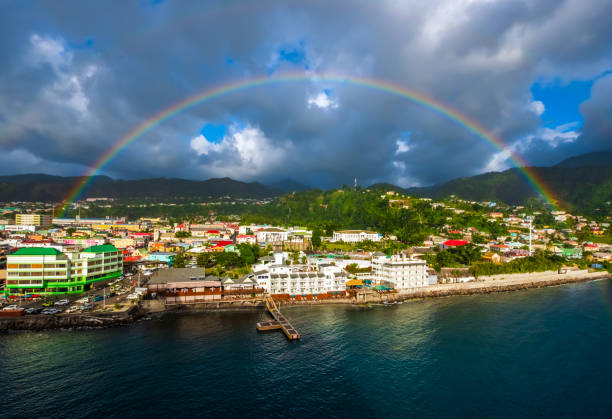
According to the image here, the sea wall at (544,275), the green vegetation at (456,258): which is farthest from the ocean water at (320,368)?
the green vegetation at (456,258)

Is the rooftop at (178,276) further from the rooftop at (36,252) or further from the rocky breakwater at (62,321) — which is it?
the rooftop at (36,252)

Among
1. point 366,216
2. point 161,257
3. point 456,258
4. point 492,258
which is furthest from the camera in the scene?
point 366,216

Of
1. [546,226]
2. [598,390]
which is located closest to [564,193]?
[546,226]

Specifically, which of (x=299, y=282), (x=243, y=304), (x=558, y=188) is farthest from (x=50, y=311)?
(x=558, y=188)

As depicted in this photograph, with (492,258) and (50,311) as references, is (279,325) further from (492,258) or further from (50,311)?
(492,258)

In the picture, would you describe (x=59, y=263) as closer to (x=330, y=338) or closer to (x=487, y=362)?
(x=330, y=338)

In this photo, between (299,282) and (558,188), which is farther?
(558,188)
